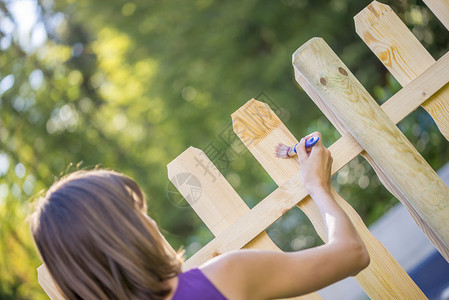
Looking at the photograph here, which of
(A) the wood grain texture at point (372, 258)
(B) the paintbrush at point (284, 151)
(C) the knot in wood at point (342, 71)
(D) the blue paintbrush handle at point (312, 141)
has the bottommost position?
(A) the wood grain texture at point (372, 258)

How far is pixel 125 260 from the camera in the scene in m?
1.18

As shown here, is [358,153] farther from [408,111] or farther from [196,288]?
[196,288]

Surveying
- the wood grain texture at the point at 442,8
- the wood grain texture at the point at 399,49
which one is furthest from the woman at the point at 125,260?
the wood grain texture at the point at 442,8

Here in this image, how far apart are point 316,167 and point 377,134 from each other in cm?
21

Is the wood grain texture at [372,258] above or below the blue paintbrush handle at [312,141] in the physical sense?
below

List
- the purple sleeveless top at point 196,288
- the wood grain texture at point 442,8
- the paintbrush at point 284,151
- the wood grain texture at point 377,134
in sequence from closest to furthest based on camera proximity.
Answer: the purple sleeveless top at point 196,288, the wood grain texture at point 377,134, the paintbrush at point 284,151, the wood grain texture at point 442,8

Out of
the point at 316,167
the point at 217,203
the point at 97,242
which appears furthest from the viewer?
the point at 217,203

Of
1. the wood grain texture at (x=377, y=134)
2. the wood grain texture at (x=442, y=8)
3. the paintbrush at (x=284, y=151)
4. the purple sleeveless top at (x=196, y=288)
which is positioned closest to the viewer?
the purple sleeveless top at (x=196, y=288)

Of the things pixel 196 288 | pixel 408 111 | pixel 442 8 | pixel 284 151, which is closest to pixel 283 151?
pixel 284 151

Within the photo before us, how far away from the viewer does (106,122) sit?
26.2 ft

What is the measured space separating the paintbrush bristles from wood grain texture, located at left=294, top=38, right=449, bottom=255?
0.19 m

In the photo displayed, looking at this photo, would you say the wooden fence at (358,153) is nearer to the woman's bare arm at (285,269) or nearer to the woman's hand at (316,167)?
the woman's hand at (316,167)

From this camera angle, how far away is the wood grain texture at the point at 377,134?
150cm

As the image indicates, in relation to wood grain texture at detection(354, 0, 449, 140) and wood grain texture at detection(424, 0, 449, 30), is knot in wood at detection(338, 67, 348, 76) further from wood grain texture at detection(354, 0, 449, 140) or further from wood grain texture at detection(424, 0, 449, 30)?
wood grain texture at detection(424, 0, 449, 30)
